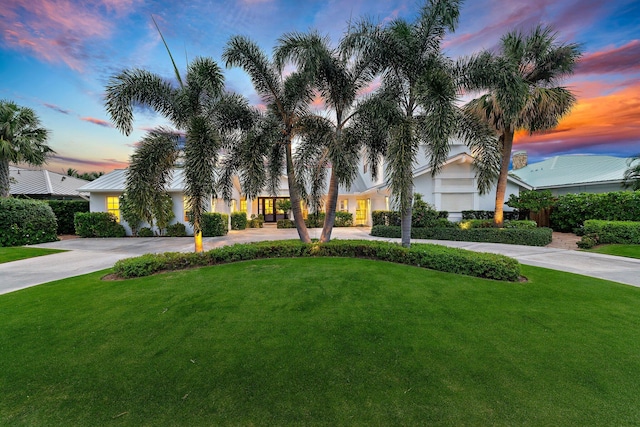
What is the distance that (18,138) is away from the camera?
14.1 meters

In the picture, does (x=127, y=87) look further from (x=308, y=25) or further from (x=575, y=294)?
(x=575, y=294)

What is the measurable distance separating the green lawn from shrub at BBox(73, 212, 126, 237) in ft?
75.6

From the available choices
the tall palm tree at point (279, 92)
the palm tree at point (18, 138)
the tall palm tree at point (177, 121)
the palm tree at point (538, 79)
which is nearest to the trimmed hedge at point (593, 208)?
the palm tree at point (538, 79)

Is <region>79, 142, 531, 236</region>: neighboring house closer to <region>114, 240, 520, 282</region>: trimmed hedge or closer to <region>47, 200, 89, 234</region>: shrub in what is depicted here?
<region>47, 200, 89, 234</region>: shrub

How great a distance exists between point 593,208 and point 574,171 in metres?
9.03

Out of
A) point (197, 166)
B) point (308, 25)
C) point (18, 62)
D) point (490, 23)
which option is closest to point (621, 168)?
point (490, 23)

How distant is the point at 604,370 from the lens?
9.30ft

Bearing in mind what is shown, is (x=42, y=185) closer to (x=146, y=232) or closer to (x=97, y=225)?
(x=97, y=225)

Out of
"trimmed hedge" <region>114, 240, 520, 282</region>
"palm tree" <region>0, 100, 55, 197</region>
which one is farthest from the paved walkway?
"palm tree" <region>0, 100, 55, 197</region>

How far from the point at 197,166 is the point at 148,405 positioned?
601 cm

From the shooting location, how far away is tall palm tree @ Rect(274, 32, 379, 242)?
7754mm

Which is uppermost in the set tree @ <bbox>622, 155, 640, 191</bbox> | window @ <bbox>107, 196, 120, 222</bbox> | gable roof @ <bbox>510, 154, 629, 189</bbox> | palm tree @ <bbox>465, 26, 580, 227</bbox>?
palm tree @ <bbox>465, 26, 580, 227</bbox>

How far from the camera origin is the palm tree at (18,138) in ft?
45.4

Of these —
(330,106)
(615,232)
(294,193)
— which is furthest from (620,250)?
(294,193)
